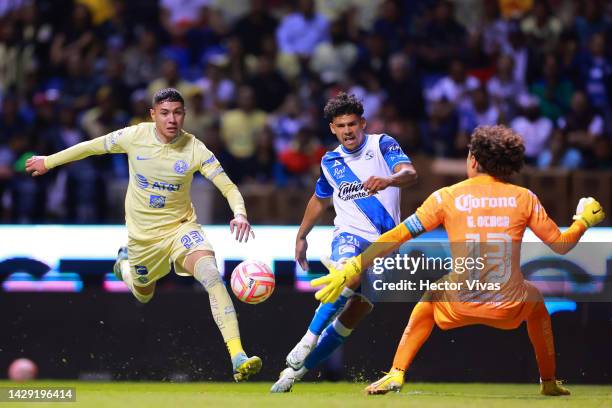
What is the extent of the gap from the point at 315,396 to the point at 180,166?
1943mm

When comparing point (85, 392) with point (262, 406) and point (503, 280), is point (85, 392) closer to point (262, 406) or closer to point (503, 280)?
point (262, 406)

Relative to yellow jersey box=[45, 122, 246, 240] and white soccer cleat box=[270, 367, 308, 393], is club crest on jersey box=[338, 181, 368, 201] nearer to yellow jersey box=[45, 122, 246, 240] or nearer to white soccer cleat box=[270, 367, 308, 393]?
yellow jersey box=[45, 122, 246, 240]

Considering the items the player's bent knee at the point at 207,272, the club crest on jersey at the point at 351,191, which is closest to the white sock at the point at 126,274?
the player's bent knee at the point at 207,272

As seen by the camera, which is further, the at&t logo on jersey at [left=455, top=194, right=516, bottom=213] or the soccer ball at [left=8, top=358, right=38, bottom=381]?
the soccer ball at [left=8, top=358, right=38, bottom=381]

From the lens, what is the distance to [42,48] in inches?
628

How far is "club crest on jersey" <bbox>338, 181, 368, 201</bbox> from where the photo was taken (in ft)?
28.9

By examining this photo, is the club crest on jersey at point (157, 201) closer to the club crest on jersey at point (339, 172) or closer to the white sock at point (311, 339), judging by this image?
the club crest on jersey at point (339, 172)

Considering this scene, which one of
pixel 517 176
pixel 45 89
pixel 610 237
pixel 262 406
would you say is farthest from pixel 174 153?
pixel 45 89

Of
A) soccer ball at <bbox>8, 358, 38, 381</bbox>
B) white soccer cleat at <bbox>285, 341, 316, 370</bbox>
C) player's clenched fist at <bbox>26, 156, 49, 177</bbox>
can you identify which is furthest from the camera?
soccer ball at <bbox>8, 358, 38, 381</bbox>

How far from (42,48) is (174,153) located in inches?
303

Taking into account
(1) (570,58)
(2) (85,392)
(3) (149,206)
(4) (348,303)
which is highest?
(1) (570,58)

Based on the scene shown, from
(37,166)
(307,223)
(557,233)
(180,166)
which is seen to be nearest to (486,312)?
(557,233)

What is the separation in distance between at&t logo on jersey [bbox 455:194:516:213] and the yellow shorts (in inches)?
82.4

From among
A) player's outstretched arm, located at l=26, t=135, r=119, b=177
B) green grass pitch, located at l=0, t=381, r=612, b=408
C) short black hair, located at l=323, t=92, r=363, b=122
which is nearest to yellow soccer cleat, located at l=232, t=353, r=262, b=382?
green grass pitch, located at l=0, t=381, r=612, b=408
